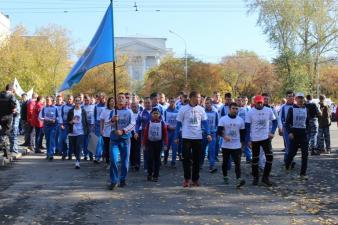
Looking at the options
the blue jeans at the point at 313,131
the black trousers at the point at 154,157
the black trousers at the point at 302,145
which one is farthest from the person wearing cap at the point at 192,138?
the blue jeans at the point at 313,131

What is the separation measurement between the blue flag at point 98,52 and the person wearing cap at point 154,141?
202 cm

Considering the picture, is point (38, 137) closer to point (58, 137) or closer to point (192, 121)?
point (58, 137)

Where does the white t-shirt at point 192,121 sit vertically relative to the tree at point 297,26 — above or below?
below

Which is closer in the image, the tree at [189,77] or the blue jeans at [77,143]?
the blue jeans at [77,143]

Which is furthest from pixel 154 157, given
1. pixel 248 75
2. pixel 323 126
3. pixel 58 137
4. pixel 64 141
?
pixel 248 75

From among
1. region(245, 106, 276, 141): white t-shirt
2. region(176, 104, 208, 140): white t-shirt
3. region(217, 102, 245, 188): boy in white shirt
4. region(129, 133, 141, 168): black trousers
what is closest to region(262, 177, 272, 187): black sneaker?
region(217, 102, 245, 188): boy in white shirt

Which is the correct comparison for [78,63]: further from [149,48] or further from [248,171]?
[149,48]

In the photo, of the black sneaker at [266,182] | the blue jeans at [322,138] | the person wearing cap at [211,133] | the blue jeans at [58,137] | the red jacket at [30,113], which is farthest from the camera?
the red jacket at [30,113]

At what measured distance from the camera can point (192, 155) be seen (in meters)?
10.9

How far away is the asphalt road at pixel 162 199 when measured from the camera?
25.8ft

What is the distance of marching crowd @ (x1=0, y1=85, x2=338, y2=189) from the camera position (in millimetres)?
10891

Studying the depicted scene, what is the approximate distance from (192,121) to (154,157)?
146 centimetres

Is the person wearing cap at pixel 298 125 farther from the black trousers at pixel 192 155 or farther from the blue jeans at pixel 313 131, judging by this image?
the blue jeans at pixel 313 131

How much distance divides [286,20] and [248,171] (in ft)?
132
